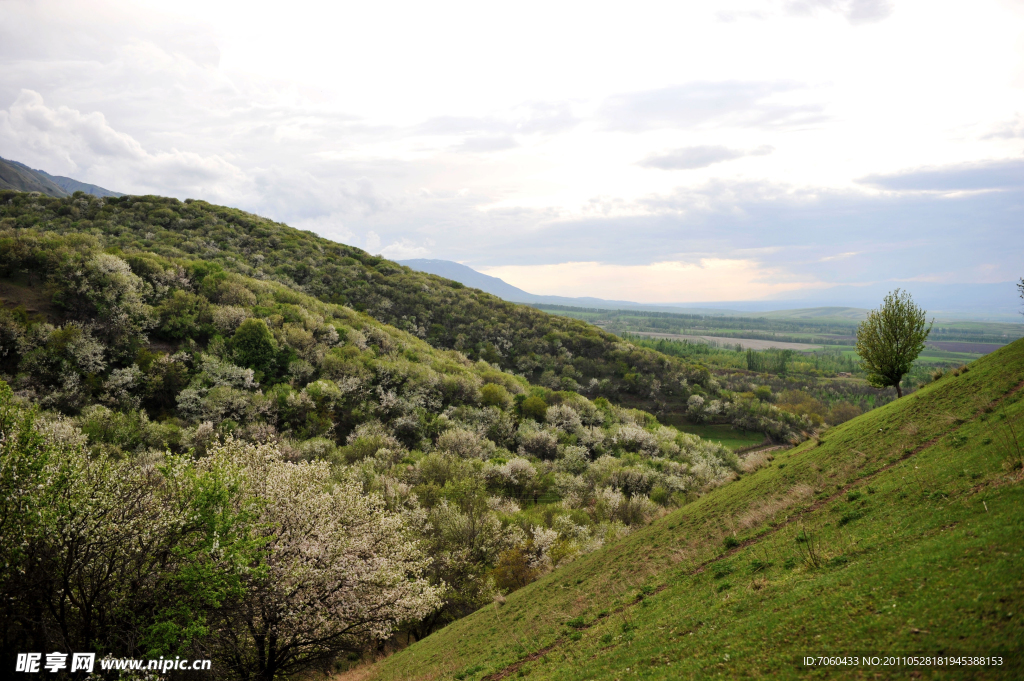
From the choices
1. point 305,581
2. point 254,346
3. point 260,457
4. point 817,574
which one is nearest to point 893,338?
point 817,574

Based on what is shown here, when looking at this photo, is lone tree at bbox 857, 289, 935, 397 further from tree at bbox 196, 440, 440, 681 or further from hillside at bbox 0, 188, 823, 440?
hillside at bbox 0, 188, 823, 440

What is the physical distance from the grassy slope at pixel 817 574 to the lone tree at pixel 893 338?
38.1 feet

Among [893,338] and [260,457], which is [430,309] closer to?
[260,457]

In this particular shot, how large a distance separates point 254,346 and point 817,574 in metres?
63.6

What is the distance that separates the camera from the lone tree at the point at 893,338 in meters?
→ 29.5

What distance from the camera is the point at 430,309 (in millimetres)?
109938

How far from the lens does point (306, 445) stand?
145 ft

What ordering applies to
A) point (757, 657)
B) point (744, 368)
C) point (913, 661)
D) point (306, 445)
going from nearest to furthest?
point (913, 661), point (757, 657), point (306, 445), point (744, 368)

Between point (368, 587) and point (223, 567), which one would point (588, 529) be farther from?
point (223, 567)

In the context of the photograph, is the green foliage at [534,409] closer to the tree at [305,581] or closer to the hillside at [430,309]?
the hillside at [430,309]

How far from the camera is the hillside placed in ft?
302

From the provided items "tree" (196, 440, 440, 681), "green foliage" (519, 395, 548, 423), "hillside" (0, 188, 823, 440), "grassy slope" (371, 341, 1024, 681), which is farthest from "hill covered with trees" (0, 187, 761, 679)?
"grassy slope" (371, 341, 1024, 681)

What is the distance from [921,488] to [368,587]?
20.4 meters

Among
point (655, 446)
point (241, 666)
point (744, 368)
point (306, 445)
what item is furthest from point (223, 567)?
point (744, 368)
